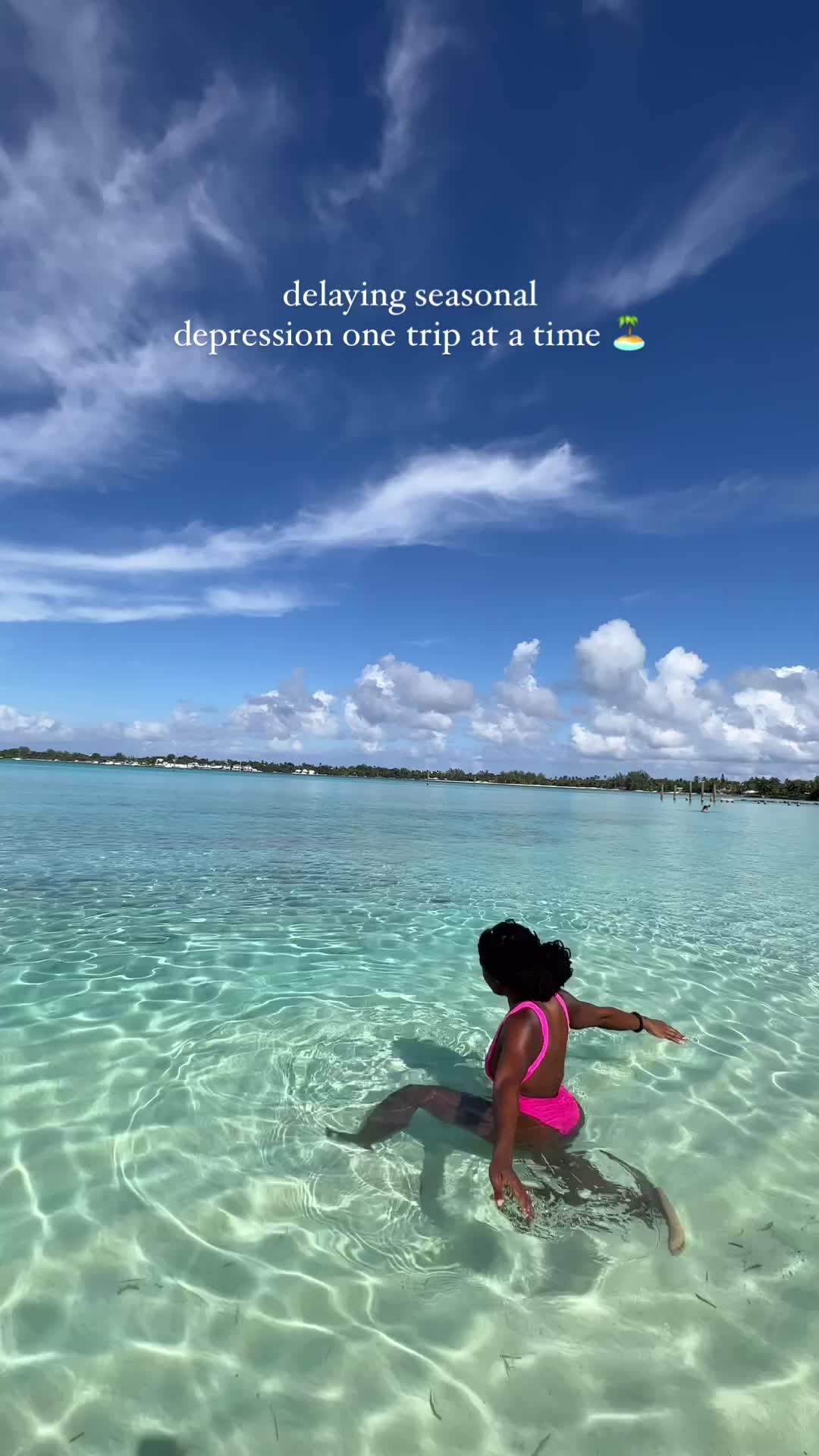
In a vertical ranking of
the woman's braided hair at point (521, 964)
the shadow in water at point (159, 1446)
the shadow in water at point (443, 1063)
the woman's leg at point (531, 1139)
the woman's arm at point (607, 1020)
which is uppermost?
the woman's braided hair at point (521, 964)

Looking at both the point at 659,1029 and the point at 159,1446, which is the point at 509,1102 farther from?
the point at 159,1446

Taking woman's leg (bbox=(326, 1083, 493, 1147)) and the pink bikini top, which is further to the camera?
woman's leg (bbox=(326, 1083, 493, 1147))

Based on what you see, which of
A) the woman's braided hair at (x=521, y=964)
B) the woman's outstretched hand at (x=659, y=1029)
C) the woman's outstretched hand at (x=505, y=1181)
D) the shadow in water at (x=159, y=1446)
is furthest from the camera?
the woman's outstretched hand at (x=659, y=1029)

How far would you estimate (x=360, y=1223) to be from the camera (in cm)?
430

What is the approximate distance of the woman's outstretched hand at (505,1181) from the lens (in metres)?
3.71

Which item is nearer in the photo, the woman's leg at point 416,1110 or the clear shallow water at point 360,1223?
the clear shallow water at point 360,1223

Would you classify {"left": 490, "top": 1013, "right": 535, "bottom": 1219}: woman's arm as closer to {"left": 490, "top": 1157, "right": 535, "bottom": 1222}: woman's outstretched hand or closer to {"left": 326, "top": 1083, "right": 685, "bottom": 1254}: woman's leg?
{"left": 490, "top": 1157, "right": 535, "bottom": 1222}: woman's outstretched hand

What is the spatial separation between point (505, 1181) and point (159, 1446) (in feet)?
6.05

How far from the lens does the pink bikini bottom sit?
4.60 meters

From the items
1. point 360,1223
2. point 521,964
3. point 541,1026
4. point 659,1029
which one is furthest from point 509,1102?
point 659,1029

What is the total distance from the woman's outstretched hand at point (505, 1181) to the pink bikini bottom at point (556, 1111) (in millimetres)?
831

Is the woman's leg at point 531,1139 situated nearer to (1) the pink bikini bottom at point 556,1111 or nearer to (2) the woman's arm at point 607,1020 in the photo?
(1) the pink bikini bottom at point 556,1111

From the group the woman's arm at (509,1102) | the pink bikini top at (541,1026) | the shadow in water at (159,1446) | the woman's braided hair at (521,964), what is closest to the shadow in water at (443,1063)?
the pink bikini top at (541,1026)

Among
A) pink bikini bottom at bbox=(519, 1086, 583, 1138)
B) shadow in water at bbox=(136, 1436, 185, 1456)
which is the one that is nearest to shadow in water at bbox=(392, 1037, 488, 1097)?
pink bikini bottom at bbox=(519, 1086, 583, 1138)
